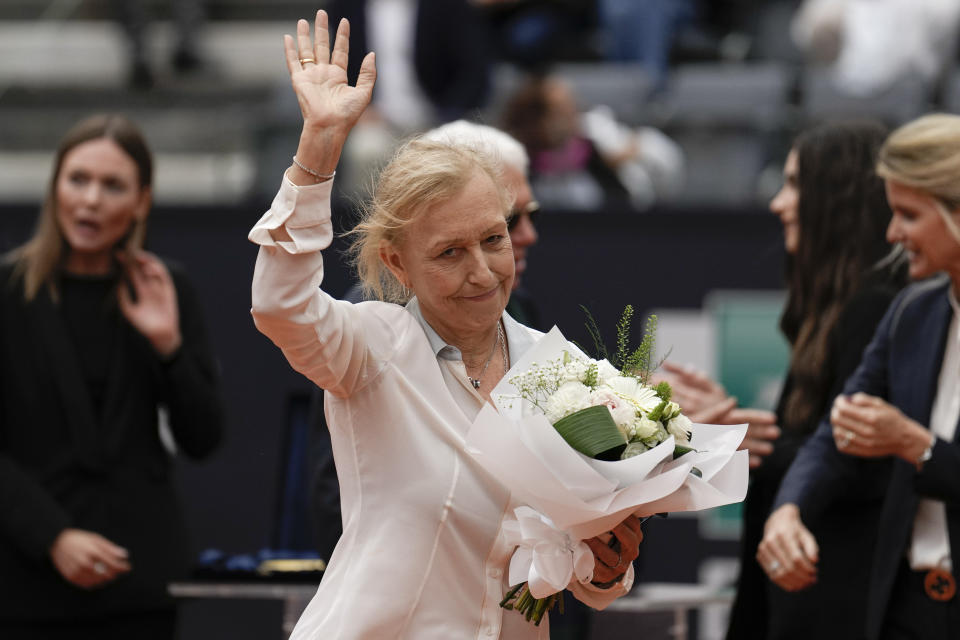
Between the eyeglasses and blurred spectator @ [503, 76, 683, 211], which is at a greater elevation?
the eyeglasses

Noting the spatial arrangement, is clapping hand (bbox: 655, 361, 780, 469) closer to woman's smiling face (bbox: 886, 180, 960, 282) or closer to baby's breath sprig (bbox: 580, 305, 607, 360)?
woman's smiling face (bbox: 886, 180, 960, 282)

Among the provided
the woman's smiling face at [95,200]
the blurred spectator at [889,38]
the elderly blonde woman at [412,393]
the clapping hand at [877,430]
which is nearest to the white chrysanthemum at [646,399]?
the elderly blonde woman at [412,393]

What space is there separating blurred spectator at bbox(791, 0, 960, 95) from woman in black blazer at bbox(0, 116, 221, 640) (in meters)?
4.17

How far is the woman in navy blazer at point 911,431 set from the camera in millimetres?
3133

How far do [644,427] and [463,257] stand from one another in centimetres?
42

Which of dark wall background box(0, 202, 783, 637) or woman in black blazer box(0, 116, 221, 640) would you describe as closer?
woman in black blazer box(0, 116, 221, 640)

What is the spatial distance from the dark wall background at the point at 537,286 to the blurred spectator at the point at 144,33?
3.59 meters

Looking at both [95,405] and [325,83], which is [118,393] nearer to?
[95,405]

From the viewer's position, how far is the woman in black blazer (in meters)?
3.90

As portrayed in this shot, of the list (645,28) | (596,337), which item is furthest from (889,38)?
(596,337)

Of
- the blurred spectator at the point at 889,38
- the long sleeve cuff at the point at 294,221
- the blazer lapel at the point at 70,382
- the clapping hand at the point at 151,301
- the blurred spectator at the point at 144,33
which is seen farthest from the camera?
the blurred spectator at the point at 144,33

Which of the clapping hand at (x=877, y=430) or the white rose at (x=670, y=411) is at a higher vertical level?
the white rose at (x=670, y=411)

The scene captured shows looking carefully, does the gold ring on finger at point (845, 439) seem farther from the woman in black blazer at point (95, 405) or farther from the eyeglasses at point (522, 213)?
the woman in black blazer at point (95, 405)

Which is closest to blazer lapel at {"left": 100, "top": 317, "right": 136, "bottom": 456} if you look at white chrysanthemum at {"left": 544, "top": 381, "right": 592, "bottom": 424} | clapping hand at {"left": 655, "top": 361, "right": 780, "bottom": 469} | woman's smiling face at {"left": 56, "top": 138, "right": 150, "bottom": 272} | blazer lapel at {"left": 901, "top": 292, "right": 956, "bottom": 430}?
woman's smiling face at {"left": 56, "top": 138, "right": 150, "bottom": 272}
